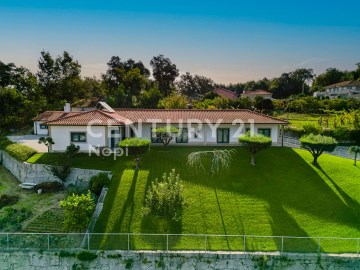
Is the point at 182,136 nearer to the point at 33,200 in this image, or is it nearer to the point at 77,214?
the point at 33,200

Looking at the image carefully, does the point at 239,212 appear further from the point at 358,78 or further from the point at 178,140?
the point at 358,78

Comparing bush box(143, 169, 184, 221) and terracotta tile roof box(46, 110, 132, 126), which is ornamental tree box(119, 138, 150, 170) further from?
bush box(143, 169, 184, 221)

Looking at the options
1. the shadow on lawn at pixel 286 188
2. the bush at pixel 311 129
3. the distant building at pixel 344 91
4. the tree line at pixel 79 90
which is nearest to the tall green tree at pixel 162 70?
the tree line at pixel 79 90

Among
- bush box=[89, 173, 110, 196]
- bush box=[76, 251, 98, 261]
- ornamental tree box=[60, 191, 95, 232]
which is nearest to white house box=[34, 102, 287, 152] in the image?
bush box=[89, 173, 110, 196]

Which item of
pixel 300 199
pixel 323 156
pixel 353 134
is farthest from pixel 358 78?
pixel 300 199

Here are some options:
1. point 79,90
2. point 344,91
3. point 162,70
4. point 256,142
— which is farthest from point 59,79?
point 344,91

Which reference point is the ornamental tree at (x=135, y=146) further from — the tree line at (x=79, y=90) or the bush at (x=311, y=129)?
Answer: the tree line at (x=79, y=90)
